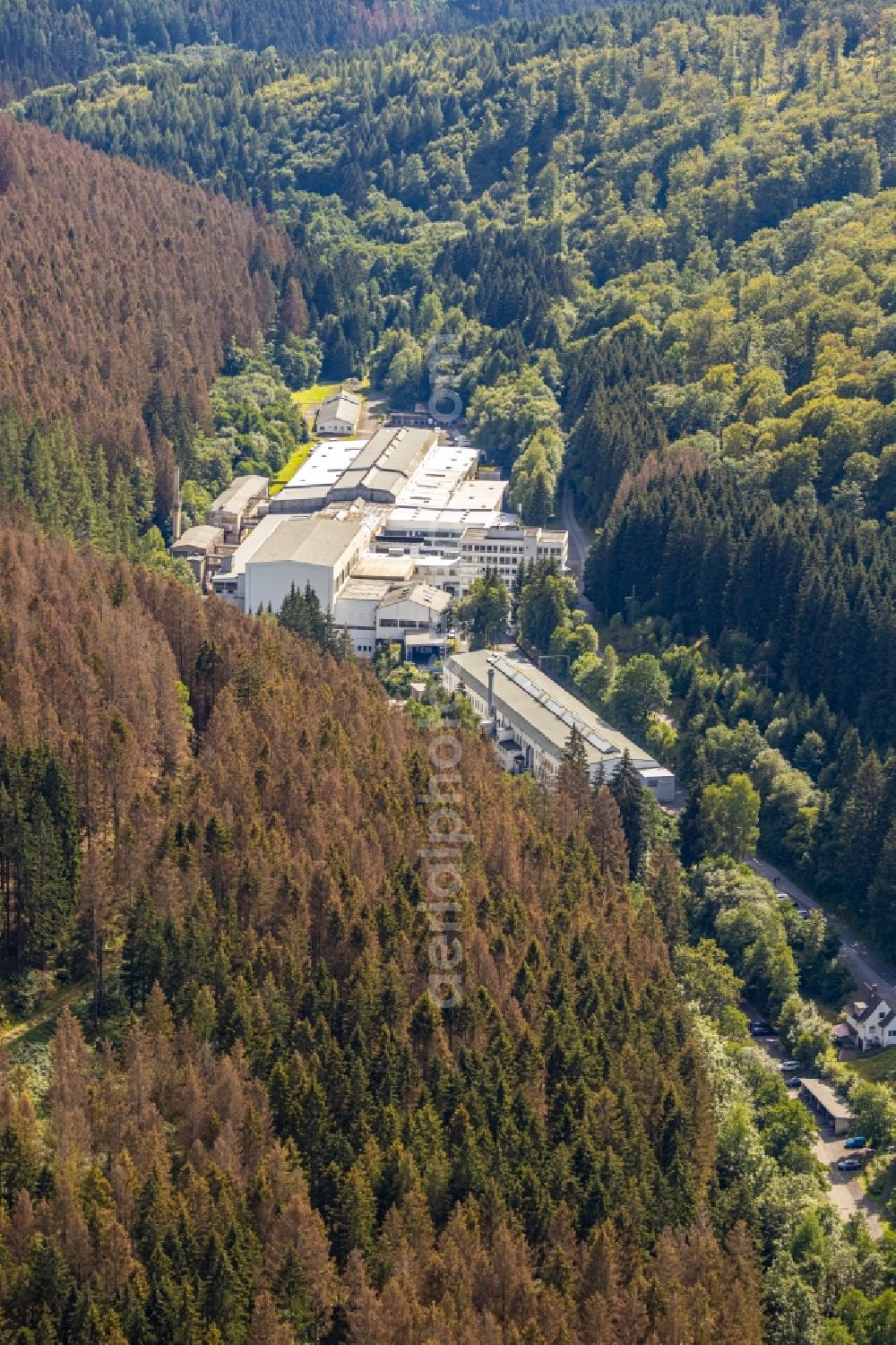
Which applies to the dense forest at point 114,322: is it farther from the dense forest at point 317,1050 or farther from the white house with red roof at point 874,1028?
the white house with red roof at point 874,1028

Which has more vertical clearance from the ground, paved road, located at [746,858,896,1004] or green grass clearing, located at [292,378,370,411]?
green grass clearing, located at [292,378,370,411]

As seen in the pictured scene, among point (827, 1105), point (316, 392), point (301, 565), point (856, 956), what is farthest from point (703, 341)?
point (827, 1105)

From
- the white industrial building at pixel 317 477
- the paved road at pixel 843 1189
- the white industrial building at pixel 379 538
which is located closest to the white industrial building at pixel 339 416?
the white industrial building at pixel 317 477

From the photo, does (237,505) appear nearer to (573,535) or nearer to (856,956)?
(573,535)

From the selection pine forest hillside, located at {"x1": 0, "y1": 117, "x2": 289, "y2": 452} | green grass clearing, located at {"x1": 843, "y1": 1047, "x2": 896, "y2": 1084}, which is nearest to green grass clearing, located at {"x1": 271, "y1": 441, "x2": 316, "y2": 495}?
pine forest hillside, located at {"x1": 0, "y1": 117, "x2": 289, "y2": 452}

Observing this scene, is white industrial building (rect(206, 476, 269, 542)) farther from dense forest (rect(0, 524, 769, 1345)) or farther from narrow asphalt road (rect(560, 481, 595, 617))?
dense forest (rect(0, 524, 769, 1345))
